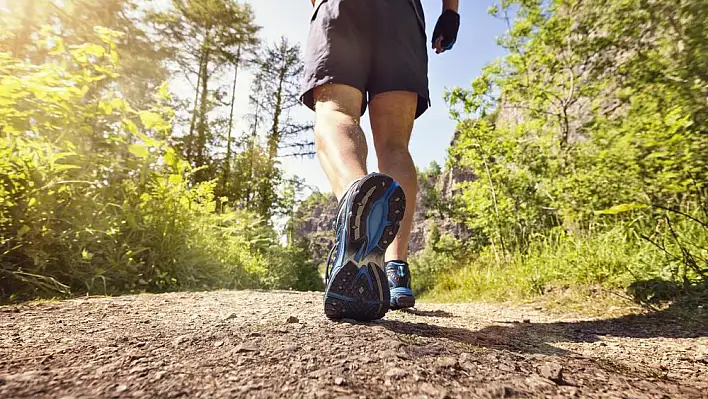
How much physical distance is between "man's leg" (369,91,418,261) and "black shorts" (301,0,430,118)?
0.04 m

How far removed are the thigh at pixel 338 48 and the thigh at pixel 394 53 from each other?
43 mm

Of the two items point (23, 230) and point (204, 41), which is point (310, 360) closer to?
point (23, 230)

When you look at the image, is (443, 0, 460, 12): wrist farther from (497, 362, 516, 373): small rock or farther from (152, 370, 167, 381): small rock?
(152, 370, 167, 381): small rock

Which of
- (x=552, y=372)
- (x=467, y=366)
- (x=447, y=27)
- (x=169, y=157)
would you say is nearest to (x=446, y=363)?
(x=467, y=366)

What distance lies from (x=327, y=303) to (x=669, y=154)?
80.3 inches

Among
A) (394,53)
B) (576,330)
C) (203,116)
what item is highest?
(203,116)

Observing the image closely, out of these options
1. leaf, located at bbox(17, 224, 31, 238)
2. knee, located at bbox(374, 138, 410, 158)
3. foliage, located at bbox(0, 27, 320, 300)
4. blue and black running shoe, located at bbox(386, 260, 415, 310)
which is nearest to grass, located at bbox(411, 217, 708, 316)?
blue and black running shoe, located at bbox(386, 260, 415, 310)

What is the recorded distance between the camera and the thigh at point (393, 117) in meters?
1.46

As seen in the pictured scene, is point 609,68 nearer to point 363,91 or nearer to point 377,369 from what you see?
point 363,91

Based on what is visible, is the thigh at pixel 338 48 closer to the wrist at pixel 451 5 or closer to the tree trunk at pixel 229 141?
the wrist at pixel 451 5

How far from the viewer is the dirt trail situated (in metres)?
0.54

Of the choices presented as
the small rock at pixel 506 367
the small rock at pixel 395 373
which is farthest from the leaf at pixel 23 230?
the small rock at pixel 506 367

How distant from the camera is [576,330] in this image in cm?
135

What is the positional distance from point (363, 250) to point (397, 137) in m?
0.65
